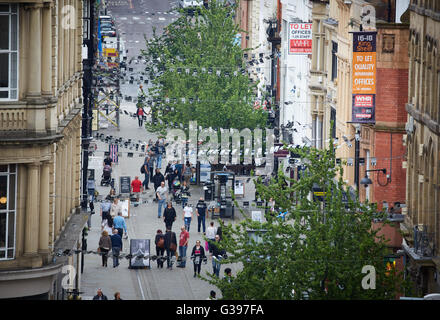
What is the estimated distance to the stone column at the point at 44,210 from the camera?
1359 inches

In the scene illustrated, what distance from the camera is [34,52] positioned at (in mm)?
33875

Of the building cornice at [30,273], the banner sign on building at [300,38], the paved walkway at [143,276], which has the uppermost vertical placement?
the banner sign on building at [300,38]

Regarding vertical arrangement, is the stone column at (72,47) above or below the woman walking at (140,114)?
above

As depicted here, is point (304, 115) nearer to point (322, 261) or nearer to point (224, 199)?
point (224, 199)

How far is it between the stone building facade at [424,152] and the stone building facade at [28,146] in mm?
9991

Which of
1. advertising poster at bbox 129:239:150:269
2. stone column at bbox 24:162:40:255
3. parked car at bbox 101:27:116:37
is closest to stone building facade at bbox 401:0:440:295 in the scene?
advertising poster at bbox 129:239:150:269

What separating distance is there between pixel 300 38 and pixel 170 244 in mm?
20239

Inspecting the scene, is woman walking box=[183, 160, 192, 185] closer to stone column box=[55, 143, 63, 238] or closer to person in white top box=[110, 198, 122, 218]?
person in white top box=[110, 198, 122, 218]

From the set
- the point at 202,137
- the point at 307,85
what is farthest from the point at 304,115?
the point at 202,137

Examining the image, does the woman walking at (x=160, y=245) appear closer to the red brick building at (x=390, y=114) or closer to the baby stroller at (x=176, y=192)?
the red brick building at (x=390, y=114)

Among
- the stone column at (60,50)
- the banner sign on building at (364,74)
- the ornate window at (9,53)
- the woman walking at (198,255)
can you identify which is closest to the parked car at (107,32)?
the banner sign on building at (364,74)
